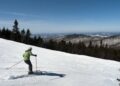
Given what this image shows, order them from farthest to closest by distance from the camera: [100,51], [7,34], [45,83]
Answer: [100,51] < [7,34] < [45,83]

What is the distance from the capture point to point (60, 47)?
12150 cm

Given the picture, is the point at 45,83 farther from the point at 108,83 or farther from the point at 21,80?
the point at 108,83

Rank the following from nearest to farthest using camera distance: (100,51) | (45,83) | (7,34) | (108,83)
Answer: (45,83) < (108,83) < (7,34) < (100,51)

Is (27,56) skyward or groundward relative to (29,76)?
skyward

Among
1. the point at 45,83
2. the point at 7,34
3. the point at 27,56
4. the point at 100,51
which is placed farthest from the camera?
the point at 100,51

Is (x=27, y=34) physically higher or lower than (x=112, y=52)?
higher

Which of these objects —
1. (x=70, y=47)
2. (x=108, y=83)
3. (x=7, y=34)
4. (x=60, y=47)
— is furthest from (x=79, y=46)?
(x=108, y=83)

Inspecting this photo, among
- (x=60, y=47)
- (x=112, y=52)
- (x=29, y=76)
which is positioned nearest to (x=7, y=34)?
(x=60, y=47)

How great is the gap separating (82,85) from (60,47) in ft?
337

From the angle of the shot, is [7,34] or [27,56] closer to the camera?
[27,56]

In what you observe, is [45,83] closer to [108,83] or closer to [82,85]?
[82,85]

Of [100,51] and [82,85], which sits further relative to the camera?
[100,51]

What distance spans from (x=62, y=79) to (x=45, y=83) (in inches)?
92.6

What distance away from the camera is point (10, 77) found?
742 inches
